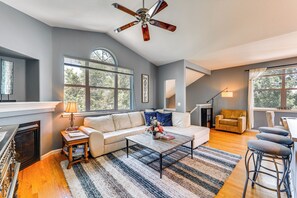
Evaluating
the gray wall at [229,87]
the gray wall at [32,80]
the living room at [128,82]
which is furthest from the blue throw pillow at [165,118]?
the gray wall at [32,80]

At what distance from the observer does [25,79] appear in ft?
9.02

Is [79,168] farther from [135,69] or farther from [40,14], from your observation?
[135,69]

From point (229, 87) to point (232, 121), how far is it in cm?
151

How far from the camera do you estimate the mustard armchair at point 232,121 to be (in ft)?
14.7

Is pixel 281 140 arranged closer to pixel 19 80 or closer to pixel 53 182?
pixel 53 182

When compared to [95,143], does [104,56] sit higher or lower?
higher

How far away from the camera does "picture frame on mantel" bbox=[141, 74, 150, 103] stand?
4.86m

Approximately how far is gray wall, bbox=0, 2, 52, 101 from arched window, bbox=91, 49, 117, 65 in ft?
3.53

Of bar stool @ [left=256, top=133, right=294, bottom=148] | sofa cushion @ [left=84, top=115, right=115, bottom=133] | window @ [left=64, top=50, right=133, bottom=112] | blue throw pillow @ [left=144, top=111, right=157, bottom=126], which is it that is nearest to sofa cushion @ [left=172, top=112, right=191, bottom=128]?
blue throw pillow @ [left=144, top=111, right=157, bottom=126]

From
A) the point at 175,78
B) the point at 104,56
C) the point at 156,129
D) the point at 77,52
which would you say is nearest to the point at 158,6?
the point at 156,129

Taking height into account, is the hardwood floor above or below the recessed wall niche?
below

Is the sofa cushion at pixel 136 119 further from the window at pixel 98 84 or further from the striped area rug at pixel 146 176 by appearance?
the striped area rug at pixel 146 176

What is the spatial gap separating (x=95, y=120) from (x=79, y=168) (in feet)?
3.76

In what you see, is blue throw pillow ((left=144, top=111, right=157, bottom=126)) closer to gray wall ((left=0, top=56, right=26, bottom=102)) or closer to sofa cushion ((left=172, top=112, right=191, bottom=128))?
sofa cushion ((left=172, top=112, right=191, bottom=128))
